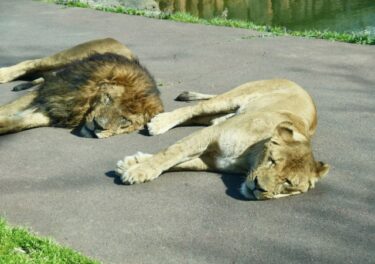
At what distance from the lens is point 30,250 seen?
13.8ft

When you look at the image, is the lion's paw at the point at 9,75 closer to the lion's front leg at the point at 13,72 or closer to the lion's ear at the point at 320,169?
the lion's front leg at the point at 13,72

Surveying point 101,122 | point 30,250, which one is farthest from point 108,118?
point 30,250

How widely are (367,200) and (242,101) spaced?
5.95ft

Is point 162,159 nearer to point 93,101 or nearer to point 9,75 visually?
point 93,101

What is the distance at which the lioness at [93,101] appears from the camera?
643cm

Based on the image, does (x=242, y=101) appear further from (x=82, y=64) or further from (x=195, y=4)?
(x=195, y=4)

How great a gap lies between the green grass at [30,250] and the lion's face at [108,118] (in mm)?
2126

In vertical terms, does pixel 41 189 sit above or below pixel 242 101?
below

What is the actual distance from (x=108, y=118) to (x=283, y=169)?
2.10 m

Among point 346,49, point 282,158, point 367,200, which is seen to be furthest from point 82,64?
point 346,49

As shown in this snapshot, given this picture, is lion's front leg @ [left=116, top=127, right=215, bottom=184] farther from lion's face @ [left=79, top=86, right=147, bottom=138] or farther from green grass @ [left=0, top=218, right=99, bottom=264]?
green grass @ [left=0, top=218, right=99, bottom=264]

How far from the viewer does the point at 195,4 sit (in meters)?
25.8

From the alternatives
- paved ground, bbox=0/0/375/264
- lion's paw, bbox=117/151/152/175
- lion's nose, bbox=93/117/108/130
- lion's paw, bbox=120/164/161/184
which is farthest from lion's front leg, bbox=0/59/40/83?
lion's paw, bbox=120/164/161/184

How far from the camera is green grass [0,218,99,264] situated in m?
4.06
